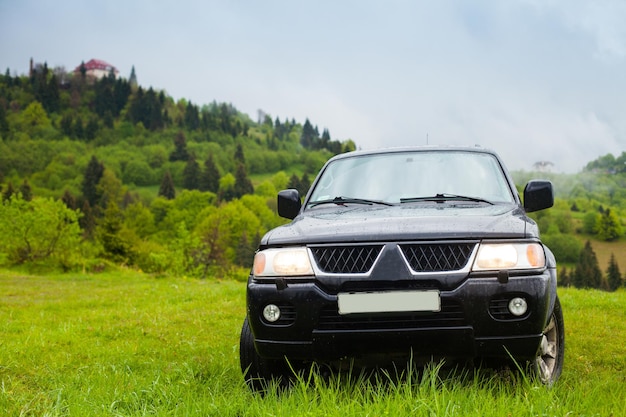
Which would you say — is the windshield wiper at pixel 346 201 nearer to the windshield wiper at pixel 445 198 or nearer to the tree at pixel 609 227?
the windshield wiper at pixel 445 198

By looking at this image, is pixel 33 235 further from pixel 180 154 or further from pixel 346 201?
pixel 180 154

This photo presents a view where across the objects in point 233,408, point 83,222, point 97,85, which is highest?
point 97,85

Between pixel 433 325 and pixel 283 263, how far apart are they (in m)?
0.91

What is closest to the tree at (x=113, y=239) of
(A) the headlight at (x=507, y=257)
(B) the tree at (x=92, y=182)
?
(A) the headlight at (x=507, y=257)

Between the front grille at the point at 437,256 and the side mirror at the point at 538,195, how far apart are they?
1.48 metres

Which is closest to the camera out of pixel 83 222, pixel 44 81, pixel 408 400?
pixel 408 400

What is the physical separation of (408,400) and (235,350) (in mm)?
3249

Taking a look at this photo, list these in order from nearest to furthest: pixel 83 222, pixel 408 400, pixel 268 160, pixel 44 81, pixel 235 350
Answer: pixel 408 400 < pixel 235 350 < pixel 83 222 < pixel 268 160 < pixel 44 81

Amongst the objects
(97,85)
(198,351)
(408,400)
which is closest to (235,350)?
(198,351)

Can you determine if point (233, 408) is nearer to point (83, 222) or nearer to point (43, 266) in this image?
point (43, 266)

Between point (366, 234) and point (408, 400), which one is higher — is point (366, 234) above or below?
above

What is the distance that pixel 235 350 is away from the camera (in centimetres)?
610

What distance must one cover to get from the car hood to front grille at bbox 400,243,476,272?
0.05m

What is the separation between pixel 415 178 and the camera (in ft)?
16.3
